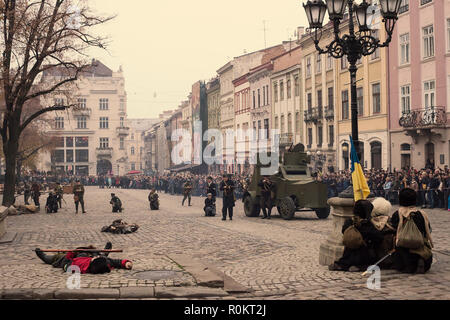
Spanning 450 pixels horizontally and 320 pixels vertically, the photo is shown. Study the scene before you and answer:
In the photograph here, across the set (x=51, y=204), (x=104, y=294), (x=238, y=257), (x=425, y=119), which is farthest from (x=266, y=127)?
(x=104, y=294)

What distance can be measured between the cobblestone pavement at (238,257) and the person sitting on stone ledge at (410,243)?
218mm

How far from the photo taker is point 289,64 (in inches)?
2157

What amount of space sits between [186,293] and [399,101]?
31.0 m

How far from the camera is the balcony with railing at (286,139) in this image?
171ft

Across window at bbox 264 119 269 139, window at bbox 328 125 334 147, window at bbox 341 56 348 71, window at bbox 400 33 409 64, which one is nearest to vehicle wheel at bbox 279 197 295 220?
window at bbox 400 33 409 64

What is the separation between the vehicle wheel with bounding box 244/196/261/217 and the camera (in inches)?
934

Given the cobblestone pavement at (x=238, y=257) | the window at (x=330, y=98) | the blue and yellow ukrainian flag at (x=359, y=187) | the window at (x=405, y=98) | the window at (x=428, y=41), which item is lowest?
the cobblestone pavement at (x=238, y=257)

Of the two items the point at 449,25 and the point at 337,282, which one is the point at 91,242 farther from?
the point at 449,25

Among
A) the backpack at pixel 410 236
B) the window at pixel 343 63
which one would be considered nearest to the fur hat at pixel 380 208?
the backpack at pixel 410 236

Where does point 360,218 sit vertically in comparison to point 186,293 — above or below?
above

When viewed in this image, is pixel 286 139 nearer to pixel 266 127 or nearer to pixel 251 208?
pixel 266 127

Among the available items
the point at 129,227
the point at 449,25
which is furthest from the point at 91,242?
the point at 449,25

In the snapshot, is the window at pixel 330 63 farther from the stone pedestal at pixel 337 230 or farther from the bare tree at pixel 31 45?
the stone pedestal at pixel 337 230

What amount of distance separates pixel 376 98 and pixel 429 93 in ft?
18.5
